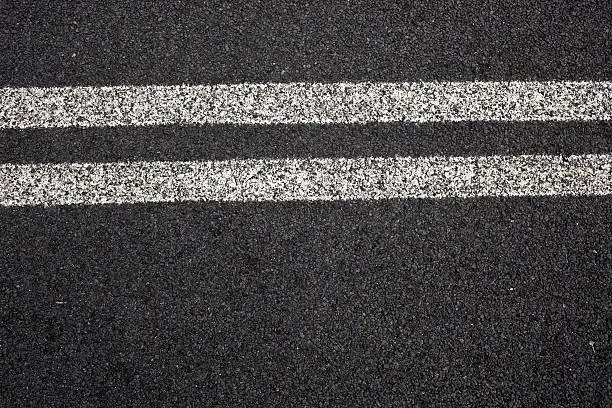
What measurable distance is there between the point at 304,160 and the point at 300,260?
17.3 inches

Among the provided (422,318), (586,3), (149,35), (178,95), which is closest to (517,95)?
(586,3)

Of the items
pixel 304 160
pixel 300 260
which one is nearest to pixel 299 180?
pixel 304 160

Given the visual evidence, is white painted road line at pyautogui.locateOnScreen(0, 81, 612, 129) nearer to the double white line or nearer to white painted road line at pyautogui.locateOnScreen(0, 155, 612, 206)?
the double white line

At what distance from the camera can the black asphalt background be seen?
2080 millimetres

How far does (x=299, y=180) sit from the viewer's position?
7.42 feet

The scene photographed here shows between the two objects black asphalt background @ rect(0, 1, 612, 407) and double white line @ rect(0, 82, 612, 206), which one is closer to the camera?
black asphalt background @ rect(0, 1, 612, 407)

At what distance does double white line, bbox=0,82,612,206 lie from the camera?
224 centimetres

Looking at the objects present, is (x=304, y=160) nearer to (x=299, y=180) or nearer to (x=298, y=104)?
(x=299, y=180)

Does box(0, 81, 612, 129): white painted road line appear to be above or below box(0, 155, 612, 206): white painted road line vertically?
above

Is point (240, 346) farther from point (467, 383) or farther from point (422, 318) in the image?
point (467, 383)

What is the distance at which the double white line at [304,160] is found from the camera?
224cm

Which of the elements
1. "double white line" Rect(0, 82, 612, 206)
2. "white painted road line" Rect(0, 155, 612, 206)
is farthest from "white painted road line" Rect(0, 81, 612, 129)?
"white painted road line" Rect(0, 155, 612, 206)

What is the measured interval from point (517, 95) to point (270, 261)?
1.35 metres

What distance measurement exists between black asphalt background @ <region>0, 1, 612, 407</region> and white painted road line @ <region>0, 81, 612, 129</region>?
2.1 inches
